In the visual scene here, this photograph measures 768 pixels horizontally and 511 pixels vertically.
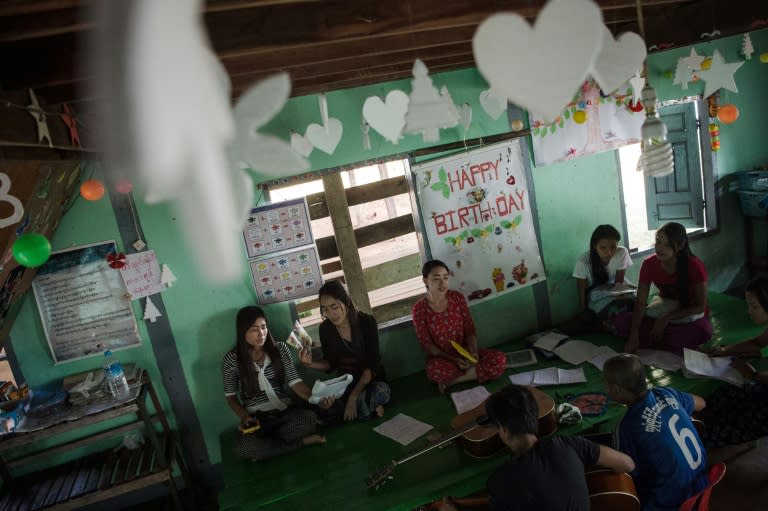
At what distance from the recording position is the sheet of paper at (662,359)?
11.6 feet

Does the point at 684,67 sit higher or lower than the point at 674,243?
higher

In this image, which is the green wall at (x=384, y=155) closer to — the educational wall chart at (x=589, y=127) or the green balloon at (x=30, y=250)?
the educational wall chart at (x=589, y=127)

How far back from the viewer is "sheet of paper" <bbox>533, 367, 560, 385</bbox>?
3588mm

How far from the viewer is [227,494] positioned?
311cm

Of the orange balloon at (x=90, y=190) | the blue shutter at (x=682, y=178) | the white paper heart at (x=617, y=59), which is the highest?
the orange balloon at (x=90, y=190)

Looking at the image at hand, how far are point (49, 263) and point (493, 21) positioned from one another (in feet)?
11.9

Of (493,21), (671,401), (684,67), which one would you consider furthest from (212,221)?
(684,67)

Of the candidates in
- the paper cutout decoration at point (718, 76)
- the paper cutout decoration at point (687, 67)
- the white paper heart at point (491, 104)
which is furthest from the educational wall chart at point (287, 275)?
the paper cutout decoration at point (718, 76)

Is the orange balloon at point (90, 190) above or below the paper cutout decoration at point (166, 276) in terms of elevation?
above

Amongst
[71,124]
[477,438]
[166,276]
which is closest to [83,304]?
[166,276]

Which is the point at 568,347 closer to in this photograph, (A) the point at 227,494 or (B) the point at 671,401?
(B) the point at 671,401

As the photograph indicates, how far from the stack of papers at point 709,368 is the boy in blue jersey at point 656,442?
3.51ft

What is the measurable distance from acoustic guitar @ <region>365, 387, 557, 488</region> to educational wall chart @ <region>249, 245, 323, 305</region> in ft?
5.00

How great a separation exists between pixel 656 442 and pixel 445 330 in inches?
74.1
